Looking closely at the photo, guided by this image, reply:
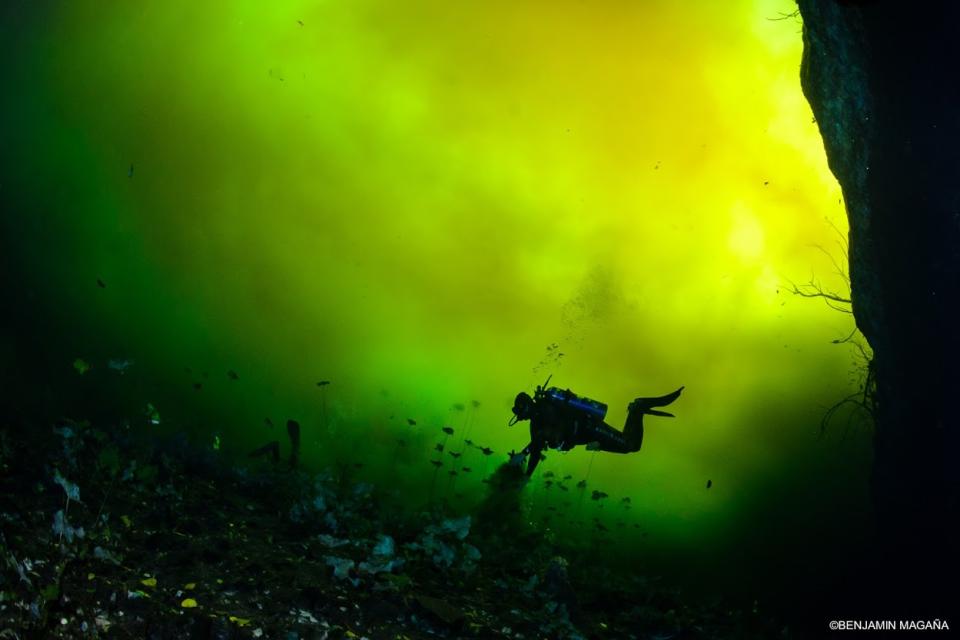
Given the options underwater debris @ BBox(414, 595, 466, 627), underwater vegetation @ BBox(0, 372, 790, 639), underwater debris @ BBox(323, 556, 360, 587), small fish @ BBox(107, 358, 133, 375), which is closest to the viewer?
underwater vegetation @ BBox(0, 372, 790, 639)

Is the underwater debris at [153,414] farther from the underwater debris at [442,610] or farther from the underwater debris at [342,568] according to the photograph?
the underwater debris at [442,610]

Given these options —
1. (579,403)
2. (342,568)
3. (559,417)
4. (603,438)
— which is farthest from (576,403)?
(342,568)

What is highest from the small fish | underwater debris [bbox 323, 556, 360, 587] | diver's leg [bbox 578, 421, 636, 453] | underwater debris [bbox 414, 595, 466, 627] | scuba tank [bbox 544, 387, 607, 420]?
the small fish

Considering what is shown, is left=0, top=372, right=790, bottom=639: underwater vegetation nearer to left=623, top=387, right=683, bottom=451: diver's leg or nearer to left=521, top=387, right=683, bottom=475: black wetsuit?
left=521, top=387, right=683, bottom=475: black wetsuit

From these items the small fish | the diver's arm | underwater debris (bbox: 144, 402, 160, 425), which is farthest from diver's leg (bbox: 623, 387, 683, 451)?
the small fish

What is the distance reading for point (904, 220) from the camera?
776 centimetres

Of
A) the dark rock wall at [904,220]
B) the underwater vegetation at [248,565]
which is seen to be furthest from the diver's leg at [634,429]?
the dark rock wall at [904,220]

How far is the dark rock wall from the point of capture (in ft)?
23.3

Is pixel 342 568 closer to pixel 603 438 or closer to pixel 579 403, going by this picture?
pixel 579 403

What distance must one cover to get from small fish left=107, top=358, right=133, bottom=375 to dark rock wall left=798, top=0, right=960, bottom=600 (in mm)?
15018

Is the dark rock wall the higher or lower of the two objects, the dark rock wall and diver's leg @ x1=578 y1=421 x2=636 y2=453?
the higher

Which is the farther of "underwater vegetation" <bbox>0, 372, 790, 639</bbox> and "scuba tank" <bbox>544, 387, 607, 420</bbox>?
"scuba tank" <bbox>544, 387, 607, 420</bbox>

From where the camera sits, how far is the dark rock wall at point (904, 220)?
7.11 m

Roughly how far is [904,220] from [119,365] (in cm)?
1581
